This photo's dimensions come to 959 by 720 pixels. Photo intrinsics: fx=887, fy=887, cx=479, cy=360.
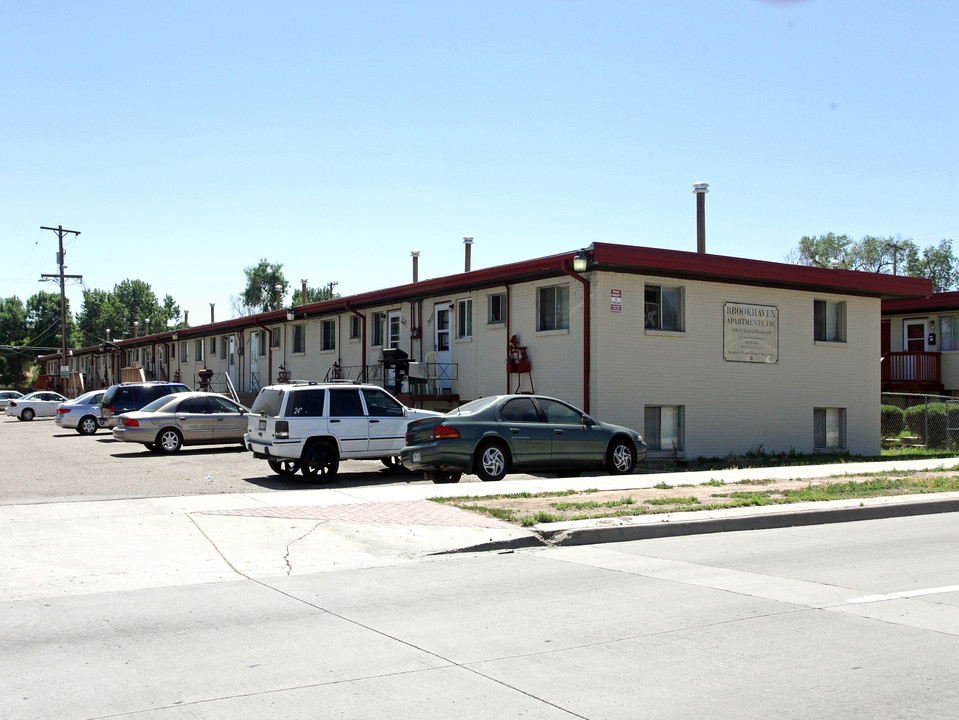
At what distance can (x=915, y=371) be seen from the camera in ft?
107

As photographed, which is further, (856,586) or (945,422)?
(945,422)

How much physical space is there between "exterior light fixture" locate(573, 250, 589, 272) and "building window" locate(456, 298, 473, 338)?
19.1 ft

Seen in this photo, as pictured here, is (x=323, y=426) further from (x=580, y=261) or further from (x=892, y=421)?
(x=892, y=421)

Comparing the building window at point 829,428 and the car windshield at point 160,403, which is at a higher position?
the car windshield at point 160,403

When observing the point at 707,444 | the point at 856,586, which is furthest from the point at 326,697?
the point at 707,444

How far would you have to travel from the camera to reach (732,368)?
23.0m

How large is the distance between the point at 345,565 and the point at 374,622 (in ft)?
8.10

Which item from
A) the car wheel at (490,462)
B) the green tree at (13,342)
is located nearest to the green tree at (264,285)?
the green tree at (13,342)

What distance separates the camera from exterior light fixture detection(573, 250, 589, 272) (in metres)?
19.2

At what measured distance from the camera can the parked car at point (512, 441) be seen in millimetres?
15242

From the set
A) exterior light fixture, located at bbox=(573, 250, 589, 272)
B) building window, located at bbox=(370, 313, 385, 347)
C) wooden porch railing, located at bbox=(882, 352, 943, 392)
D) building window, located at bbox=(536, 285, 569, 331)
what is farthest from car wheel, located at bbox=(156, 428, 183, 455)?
wooden porch railing, located at bbox=(882, 352, 943, 392)

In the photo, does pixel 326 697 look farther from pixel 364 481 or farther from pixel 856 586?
pixel 364 481

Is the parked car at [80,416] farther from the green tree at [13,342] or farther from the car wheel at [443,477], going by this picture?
the green tree at [13,342]

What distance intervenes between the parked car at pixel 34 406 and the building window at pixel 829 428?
35499mm
